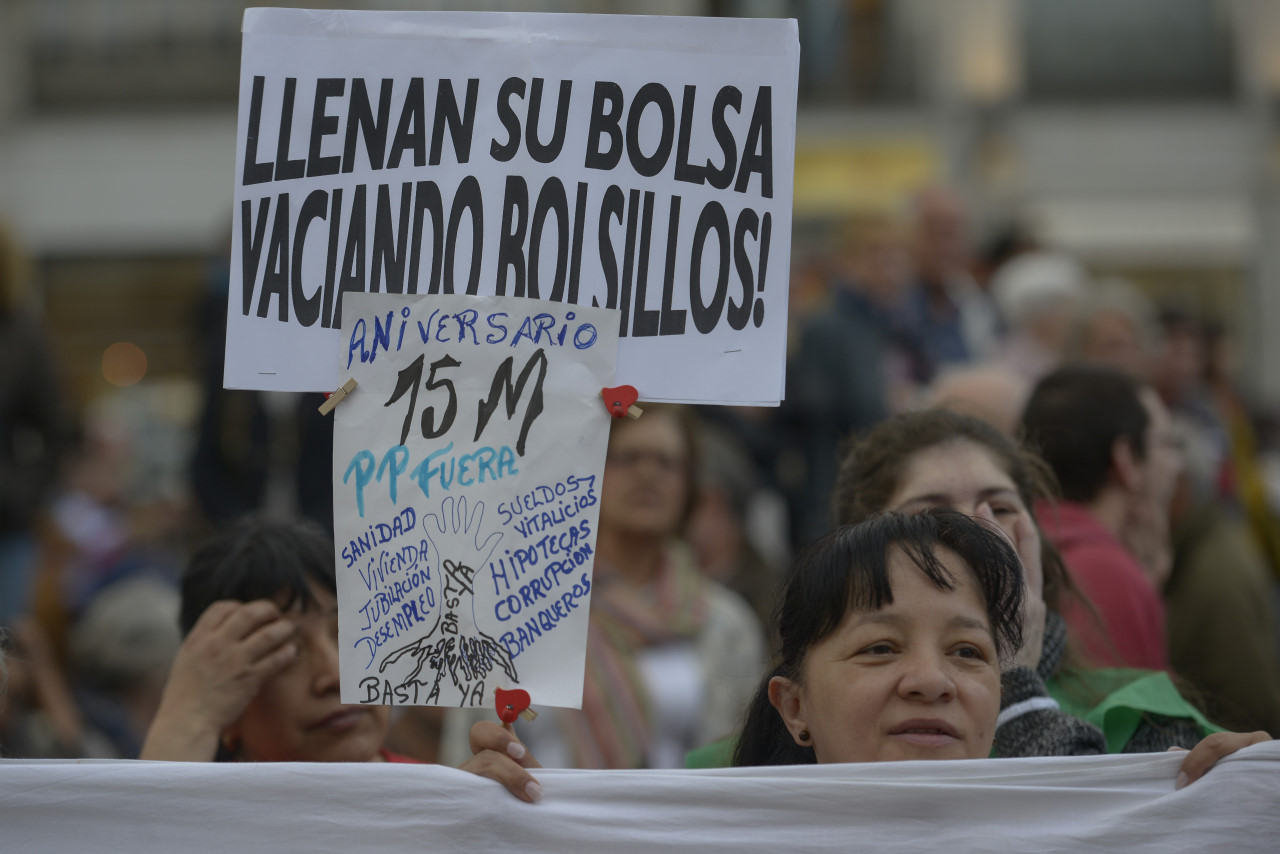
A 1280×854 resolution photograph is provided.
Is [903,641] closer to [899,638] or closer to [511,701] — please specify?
[899,638]

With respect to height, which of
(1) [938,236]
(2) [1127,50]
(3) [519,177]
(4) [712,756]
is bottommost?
(4) [712,756]

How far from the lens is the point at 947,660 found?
209 cm

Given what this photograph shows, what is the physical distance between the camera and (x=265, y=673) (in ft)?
8.46

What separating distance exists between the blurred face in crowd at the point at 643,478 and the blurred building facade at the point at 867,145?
1282 cm

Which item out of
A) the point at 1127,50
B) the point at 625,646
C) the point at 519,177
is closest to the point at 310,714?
the point at 519,177

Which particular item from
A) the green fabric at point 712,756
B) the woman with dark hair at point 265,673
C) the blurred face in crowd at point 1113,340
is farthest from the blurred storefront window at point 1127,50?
the woman with dark hair at point 265,673

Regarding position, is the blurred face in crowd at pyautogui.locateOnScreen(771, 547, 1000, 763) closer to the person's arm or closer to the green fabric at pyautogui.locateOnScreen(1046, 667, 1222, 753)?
the green fabric at pyautogui.locateOnScreen(1046, 667, 1222, 753)

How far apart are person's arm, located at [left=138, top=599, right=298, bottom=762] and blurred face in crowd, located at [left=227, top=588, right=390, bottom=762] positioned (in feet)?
0.10

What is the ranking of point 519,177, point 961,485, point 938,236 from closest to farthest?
1. point 519,177
2. point 961,485
3. point 938,236

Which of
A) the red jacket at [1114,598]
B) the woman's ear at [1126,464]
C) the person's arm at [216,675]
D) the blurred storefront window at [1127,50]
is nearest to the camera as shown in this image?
the person's arm at [216,675]

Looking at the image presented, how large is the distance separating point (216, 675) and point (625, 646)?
2.16 metres

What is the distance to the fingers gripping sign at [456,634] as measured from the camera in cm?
223

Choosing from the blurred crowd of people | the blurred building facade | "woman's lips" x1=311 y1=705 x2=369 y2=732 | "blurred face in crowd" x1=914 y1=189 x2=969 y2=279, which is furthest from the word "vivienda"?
the blurred building facade

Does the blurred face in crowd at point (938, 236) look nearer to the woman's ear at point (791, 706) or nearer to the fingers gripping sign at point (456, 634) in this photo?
the woman's ear at point (791, 706)
